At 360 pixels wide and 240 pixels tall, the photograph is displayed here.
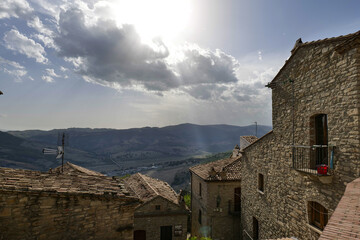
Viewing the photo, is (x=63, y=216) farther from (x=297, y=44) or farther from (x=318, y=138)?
(x=297, y=44)

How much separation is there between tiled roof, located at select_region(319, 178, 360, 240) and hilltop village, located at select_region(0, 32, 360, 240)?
15 mm

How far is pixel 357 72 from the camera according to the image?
6316 mm

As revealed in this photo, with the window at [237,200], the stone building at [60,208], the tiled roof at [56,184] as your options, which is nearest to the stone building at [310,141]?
the window at [237,200]

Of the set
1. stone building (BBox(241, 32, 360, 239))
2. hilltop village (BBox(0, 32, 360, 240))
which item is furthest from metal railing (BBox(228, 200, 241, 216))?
stone building (BBox(241, 32, 360, 239))

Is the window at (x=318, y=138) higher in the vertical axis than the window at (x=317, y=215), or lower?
higher

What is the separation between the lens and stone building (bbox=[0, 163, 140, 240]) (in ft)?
21.1

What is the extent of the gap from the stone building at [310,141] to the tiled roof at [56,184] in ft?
23.0

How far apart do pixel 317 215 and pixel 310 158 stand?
212cm

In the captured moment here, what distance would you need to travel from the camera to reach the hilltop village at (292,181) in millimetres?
6375

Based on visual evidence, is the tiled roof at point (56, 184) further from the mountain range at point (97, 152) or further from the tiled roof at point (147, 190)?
the mountain range at point (97, 152)

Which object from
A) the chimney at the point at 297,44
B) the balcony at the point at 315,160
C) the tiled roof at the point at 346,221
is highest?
the chimney at the point at 297,44

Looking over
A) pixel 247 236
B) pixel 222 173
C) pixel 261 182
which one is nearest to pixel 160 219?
pixel 222 173

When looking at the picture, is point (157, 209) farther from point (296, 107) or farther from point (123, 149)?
point (123, 149)

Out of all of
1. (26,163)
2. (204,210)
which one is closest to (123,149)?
(26,163)
